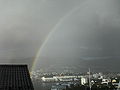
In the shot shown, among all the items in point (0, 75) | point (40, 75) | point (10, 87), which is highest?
point (40, 75)

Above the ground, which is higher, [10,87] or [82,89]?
[82,89]

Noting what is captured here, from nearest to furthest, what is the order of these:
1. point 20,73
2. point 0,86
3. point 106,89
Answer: point 0,86 → point 20,73 → point 106,89

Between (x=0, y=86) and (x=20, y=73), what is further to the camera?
(x=20, y=73)

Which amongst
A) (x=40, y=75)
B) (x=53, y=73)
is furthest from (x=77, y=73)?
(x=40, y=75)

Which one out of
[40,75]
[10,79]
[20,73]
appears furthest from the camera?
[40,75]

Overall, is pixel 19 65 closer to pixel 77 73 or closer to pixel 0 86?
pixel 0 86

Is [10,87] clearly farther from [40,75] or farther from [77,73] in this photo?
[77,73]
